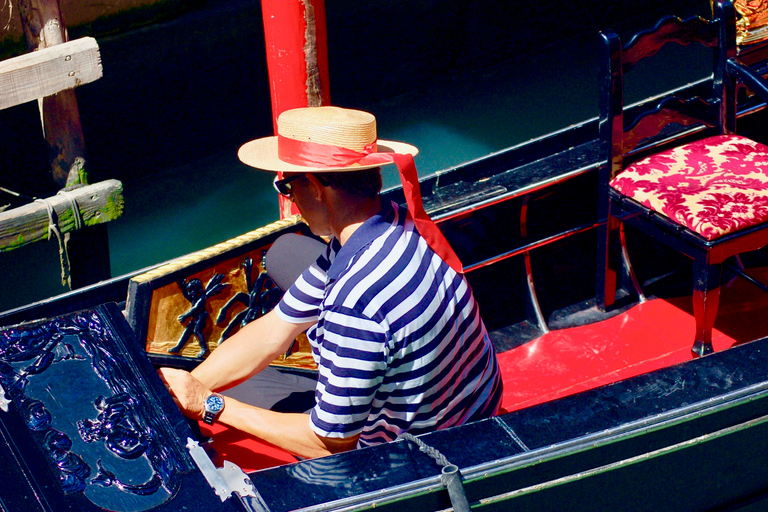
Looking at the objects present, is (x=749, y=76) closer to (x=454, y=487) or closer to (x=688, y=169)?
(x=688, y=169)

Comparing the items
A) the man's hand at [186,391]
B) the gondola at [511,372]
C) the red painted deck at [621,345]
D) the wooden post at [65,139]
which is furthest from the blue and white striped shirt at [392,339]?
the wooden post at [65,139]

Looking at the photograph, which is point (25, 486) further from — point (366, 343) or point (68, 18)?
point (68, 18)

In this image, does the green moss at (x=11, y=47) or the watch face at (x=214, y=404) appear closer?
the watch face at (x=214, y=404)

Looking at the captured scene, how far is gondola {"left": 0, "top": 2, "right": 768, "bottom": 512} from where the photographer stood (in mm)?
1303

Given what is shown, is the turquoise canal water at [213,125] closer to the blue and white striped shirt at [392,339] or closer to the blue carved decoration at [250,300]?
the blue carved decoration at [250,300]

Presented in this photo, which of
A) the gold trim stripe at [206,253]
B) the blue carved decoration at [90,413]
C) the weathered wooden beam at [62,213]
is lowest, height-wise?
the weathered wooden beam at [62,213]

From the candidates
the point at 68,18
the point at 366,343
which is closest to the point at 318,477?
the point at 366,343

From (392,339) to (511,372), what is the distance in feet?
3.20

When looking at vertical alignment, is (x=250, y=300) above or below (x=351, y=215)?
below

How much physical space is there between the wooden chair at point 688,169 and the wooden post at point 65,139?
1.84 m

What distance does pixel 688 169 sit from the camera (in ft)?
7.46

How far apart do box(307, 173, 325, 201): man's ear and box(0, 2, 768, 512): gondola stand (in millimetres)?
419

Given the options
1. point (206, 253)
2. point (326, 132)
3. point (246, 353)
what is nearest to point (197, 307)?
point (206, 253)

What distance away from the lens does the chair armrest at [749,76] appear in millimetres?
2227
